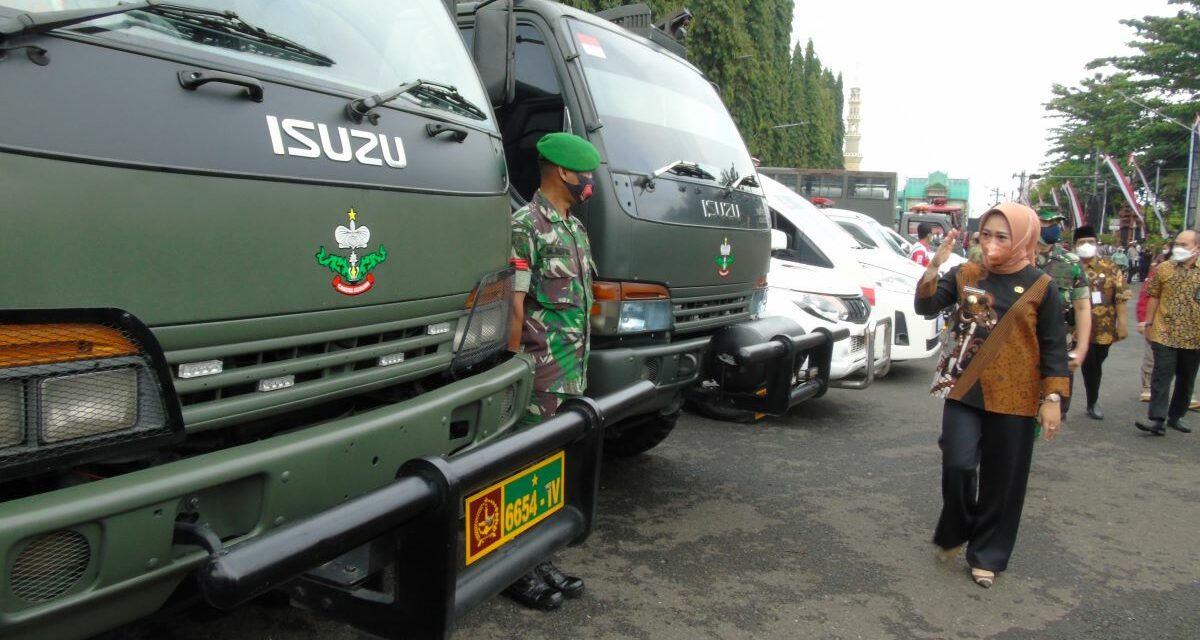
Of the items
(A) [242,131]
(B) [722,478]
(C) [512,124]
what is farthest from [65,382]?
(B) [722,478]

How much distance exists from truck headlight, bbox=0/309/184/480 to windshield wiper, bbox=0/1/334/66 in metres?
0.55

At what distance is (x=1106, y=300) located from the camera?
24.6ft

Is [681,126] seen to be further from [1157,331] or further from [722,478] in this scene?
[1157,331]

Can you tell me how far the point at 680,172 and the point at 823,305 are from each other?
311cm

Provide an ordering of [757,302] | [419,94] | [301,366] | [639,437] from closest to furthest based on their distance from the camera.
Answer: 1. [301,366]
2. [419,94]
3. [757,302]
4. [639,437]

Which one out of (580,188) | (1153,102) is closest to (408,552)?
(580,188)

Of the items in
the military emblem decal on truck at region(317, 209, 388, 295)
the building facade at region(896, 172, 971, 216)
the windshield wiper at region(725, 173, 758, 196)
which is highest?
the building facade at region(896, 172, 971, 216)

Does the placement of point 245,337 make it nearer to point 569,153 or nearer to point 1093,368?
point 569,153

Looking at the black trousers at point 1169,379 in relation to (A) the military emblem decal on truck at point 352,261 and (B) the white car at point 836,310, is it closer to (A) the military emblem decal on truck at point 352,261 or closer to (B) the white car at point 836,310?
(B) the white car at point 836,310

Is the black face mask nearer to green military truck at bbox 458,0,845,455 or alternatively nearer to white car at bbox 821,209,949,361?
green military truck at bbox 458,0,845,455

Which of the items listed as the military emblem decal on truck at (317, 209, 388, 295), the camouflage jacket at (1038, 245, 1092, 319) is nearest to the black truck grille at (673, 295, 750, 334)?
the military emblem decal on truck at (317, 209, 388, 295)

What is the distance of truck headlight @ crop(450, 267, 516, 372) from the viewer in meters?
2.79

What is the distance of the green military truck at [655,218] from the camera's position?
3.82 m

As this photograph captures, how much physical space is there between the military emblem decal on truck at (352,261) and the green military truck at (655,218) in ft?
4.45
